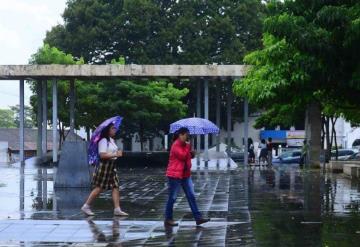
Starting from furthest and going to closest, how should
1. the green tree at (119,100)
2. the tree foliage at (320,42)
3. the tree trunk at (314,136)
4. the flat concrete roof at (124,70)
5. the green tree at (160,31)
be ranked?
1. the green tree at (160,31)
2. the green tree at (119,100)
3. the flat concrete roof at (124,70)
4. the tree trunk at (314,136)
5. the tree foliage at (320,42)

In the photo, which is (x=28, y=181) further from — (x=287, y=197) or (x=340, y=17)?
(x=340, y=17)

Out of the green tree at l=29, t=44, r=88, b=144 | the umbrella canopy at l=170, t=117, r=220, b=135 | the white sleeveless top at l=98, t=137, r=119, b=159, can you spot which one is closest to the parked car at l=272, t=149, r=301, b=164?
the green tree at l=29, t=44, r=88, b=144

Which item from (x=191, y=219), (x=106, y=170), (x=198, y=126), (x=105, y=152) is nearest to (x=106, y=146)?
(x=105, y=152)

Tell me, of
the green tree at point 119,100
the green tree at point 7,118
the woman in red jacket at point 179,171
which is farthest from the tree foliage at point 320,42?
the green tree at point 7,118

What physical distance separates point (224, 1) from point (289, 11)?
41.4 metres

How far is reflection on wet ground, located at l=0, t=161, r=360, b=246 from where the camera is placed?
992 cm

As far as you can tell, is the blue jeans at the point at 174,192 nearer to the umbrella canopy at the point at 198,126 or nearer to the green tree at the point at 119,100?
the umbrella canopy at the point at 198,126

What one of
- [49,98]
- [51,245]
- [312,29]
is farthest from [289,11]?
[49,98]

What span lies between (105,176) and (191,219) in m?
1.77

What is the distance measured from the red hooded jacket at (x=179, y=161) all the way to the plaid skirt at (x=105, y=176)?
151 cm

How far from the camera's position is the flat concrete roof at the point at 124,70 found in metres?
33.2

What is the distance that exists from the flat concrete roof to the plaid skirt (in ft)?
67.2

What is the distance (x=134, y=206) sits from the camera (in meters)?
14.4

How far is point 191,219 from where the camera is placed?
1219 cm
